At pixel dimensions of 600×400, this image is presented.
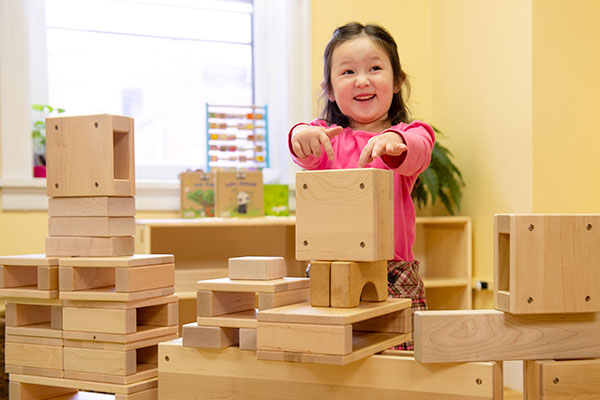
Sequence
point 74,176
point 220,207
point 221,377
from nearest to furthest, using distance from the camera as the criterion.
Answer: point 221,377
point 74,176
point 220,207

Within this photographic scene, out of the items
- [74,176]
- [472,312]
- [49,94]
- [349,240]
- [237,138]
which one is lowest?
[472,312]

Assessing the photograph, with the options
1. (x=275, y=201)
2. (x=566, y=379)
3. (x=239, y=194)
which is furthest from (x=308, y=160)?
(x=275, y=201)

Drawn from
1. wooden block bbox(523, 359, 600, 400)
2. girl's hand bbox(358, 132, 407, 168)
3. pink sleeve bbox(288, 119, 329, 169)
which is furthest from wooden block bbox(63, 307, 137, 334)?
wooden block bbox(523, 359, 600, 400)

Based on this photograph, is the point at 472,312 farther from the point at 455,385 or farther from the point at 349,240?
the point at 349,240

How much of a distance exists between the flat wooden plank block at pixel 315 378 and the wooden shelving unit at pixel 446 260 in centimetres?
182

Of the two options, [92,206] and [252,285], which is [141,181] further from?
[252,285]

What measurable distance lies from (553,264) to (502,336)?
151 millimetres

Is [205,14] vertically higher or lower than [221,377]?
higher

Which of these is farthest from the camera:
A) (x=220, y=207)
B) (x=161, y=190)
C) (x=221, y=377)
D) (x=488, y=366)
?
(x=161, y=190)

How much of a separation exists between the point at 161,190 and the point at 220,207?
0.36 meters

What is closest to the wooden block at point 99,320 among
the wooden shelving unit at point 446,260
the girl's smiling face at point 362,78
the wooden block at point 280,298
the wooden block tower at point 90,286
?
the wooden block tower at point 90,286

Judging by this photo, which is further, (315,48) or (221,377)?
(315,48)

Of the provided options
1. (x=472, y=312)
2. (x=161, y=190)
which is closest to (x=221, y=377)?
(x=472, y=312)

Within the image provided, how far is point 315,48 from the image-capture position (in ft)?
10.8
